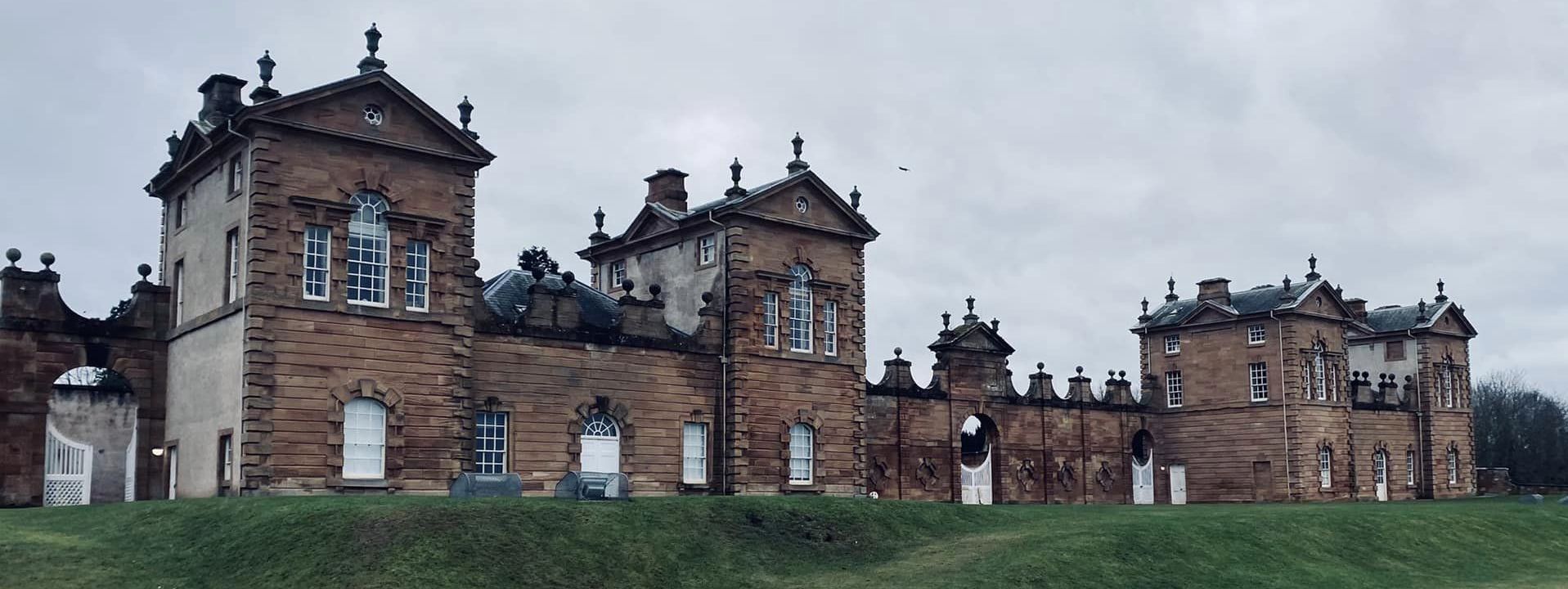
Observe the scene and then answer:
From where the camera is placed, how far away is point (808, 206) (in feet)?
134

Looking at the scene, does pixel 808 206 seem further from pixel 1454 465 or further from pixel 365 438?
pixel 1454 465

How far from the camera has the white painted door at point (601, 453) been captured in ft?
119

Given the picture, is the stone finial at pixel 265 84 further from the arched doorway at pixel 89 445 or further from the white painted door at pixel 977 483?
the white painted door at pixel 977 483

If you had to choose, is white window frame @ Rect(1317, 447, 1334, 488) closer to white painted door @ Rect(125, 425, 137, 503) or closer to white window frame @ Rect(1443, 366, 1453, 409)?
white window frame @ Rect(1443, 366, 1453, 409)

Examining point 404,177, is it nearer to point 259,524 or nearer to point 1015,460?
point 259,524

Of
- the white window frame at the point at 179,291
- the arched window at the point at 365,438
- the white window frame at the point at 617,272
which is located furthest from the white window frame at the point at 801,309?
the white window frame at the point at 179,291

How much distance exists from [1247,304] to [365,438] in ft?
122

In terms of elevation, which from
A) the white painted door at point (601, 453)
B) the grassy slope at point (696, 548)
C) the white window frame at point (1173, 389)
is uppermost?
the white window frame at point (1173, 389)

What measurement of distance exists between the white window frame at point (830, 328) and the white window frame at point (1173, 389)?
71.4 feet

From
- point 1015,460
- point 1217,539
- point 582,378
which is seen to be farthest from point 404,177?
point 1015,460

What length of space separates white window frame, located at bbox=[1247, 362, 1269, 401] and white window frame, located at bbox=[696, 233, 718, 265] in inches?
1001

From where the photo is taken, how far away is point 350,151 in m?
31.9

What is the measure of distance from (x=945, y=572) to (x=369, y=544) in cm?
993

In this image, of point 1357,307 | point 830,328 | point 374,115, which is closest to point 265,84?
point 374,115
